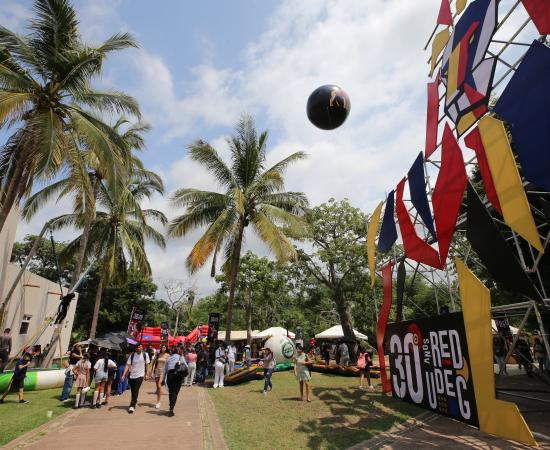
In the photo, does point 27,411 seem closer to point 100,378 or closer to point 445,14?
point 100,378

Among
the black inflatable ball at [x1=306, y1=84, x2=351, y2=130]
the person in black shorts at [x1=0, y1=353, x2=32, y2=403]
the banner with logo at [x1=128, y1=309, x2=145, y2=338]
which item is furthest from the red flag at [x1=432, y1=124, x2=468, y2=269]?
the banner with logo at [x1=128, y1=309, x2=145, y2=338]

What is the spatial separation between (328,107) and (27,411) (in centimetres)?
961

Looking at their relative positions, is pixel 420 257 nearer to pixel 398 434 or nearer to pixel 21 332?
pixel 398 434

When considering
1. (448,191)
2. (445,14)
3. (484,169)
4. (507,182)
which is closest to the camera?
(507,182)

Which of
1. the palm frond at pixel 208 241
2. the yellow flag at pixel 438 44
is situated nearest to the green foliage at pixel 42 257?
the palm frond at pixel 208 241

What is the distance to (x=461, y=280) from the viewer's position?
631cm

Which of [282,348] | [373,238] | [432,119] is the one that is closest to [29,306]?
[282,348]

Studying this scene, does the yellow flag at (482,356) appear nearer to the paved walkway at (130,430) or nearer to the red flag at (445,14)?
the paved walkway at (130,430)

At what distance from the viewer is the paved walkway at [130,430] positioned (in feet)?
18.7

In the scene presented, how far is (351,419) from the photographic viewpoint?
7.50 metres

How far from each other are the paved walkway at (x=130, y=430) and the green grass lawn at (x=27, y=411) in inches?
9.2

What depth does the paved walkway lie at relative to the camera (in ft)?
18.7

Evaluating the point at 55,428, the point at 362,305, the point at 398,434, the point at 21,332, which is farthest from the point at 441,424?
the point at 362,305

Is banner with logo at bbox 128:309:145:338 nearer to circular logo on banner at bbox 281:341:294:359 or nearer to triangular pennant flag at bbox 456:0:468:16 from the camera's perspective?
circular logo on banner at bbox 281:341:294:359
